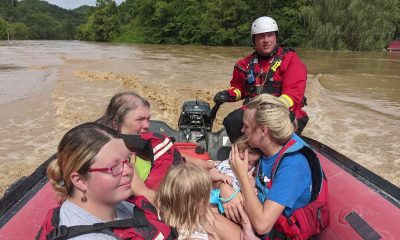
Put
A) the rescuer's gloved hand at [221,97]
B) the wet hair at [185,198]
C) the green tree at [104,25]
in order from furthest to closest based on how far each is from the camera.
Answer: the green tree at [104,25] → the rescuer's gloved hand at [221,97] → the wet hair at [185,198]


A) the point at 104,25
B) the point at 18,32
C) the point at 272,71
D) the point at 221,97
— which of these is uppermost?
the point at 104,25

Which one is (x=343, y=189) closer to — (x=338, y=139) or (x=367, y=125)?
(x=338, y=139)

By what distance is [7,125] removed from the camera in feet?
19.4

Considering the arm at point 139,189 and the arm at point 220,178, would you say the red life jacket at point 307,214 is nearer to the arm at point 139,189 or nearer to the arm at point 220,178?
the arm at point 220,178

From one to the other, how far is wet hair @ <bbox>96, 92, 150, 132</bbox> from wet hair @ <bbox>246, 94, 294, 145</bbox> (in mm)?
664

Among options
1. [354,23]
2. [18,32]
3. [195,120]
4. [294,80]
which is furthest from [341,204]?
[18,32]

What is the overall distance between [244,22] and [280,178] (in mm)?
29391

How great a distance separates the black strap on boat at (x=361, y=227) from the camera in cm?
161

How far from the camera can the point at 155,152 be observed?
83.4 inches

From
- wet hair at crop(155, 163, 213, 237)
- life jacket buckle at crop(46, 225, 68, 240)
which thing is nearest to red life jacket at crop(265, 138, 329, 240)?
wet hair at crop(155, 163, 213, 237)

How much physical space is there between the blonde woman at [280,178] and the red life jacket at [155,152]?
0.49 meters

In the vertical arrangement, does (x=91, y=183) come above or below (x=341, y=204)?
above

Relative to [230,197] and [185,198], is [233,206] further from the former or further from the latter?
[185,198]

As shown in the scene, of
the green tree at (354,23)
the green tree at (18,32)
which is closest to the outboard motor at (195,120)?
the green tree at (354,23)
